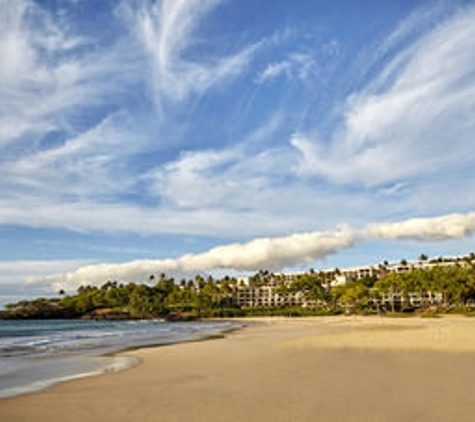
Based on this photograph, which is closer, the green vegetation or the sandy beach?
the sandy beach

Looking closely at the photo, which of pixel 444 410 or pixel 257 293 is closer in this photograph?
pixel 444 410

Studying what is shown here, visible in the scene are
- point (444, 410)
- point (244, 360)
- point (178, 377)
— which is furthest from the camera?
point (244, 360)

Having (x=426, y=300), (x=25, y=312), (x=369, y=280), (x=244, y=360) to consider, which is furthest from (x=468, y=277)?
(x=25, y=312)

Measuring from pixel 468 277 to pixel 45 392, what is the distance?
96.4 m

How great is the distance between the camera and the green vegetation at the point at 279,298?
97.3m

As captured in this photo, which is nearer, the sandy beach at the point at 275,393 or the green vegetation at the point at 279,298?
the sandy beach at the point at 275,393

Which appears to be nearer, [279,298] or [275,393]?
[275,393]

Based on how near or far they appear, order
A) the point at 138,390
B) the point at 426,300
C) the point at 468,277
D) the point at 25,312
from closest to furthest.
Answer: the point at 138,390
the point at 468,277
the point at 426,300
the point at 25,312

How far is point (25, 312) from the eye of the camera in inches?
7151

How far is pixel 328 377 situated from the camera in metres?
13.5

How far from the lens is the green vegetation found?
319 feet

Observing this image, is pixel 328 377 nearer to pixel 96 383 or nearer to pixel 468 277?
pixel 96 383

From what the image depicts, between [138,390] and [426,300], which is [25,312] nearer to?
[426,300]

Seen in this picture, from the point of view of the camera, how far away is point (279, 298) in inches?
7254
